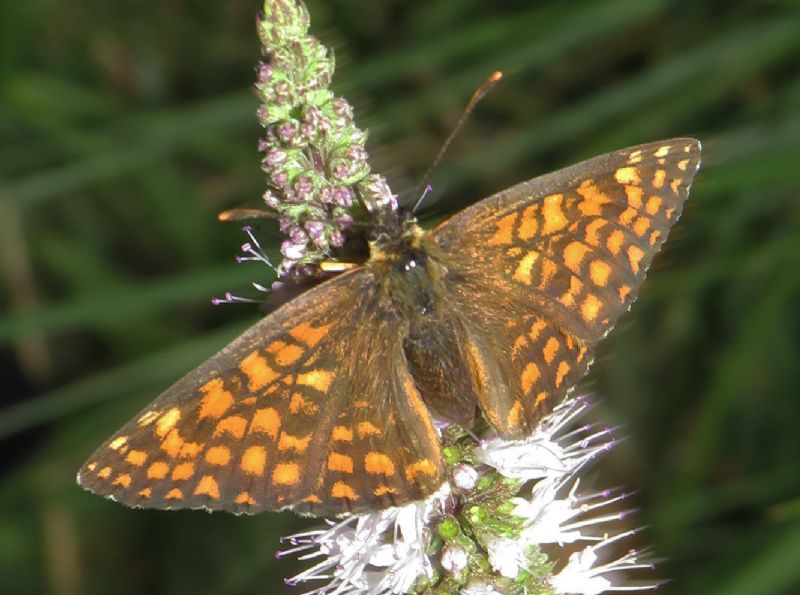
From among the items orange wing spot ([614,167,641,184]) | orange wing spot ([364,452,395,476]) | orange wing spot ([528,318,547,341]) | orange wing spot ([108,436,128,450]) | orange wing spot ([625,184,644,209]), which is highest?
orange wing spot ([614,167,641,184])

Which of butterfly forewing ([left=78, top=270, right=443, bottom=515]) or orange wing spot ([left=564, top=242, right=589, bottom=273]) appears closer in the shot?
butterfly forewing ([left=78, top=270, right=443, bottom=515])

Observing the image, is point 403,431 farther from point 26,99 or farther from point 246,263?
point 26,99

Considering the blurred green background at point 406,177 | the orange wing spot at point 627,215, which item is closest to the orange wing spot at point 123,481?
the orange wing spot at point 627,215

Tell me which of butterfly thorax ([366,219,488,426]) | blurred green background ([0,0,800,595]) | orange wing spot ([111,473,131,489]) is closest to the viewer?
orange wing spot ([111,473,131,489])

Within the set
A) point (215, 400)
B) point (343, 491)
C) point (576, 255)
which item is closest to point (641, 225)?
point (576, 255)

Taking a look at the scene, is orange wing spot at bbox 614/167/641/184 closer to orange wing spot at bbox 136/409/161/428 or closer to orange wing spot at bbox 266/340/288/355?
orange wing spot at bbox 266/340/288/355

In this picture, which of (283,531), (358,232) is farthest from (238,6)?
(358,232)

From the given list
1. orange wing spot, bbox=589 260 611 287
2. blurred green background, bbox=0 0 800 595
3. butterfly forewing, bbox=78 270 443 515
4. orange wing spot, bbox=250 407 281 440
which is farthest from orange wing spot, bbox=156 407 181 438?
blurred green background, bbox=0 0 800 595
